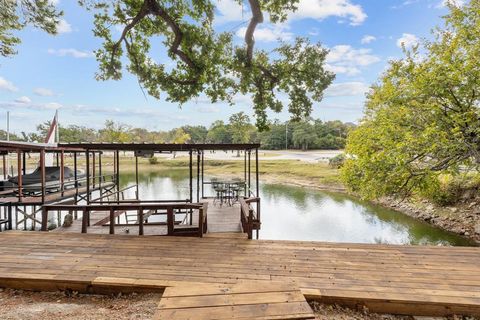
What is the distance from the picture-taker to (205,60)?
8367mm

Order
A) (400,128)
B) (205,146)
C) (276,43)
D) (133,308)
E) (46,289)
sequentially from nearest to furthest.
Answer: (133,308)
(46,289)
(205,146)
(276,43)
(400,128)

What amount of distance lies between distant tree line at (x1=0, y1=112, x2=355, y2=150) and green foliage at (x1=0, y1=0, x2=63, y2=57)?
40.2m

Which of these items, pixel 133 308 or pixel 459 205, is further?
pixel 459 205

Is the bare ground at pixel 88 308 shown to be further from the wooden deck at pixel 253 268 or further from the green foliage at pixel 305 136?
the green foliage at pixel 305 136

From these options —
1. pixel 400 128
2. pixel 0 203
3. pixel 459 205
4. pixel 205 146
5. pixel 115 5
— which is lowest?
pixel 459 205

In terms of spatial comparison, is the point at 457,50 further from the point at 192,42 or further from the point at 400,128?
the point at 192,42

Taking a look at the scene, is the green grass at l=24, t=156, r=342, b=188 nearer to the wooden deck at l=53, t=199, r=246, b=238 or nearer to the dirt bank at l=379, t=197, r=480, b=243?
the dirt bank at l=379, t=197, r=480, b=243

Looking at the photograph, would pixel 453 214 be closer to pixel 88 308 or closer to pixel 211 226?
pixel 211 226

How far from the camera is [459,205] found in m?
13.7

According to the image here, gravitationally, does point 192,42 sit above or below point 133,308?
above

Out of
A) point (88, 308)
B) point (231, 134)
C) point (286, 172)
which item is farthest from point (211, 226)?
point (231, 134)

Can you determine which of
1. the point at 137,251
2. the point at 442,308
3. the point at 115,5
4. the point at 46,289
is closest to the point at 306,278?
the point at 442,308

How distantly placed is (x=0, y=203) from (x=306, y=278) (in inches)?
414

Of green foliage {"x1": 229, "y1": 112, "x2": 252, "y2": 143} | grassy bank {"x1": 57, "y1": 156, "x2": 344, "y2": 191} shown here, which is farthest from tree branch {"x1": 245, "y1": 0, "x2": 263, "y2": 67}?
green foliage {"x1": 229, "y1": 112, "x2": 252, "y2": 143}
